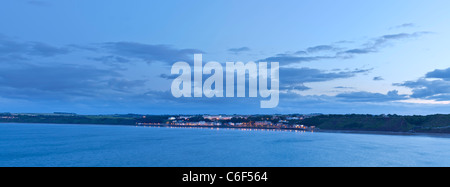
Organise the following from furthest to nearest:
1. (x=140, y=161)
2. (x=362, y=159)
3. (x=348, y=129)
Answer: (x=348, y=129), (x=362, y=159), (x=140, y=161)

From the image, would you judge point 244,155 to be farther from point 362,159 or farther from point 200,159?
point 362,159

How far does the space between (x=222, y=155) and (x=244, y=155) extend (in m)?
3.10

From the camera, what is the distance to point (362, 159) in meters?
42.2
